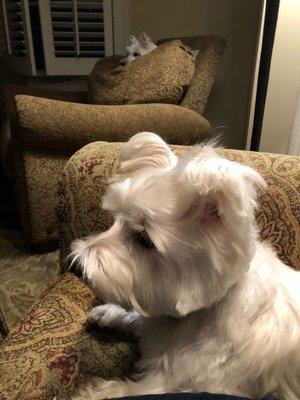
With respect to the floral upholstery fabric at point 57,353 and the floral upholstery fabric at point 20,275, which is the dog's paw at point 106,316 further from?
the floral upholstery fabric at point 20,275

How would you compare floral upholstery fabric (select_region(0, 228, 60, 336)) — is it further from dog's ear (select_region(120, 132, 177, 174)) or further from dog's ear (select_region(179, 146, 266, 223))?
dog's ear (select_region(179, 146, 266, 223))

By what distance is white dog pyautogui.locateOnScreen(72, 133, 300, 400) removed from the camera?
0.69 meters

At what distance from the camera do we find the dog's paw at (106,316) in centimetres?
97

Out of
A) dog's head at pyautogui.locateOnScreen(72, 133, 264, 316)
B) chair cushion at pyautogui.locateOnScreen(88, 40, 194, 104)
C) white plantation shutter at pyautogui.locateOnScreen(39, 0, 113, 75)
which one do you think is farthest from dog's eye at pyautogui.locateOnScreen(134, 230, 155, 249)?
white plantation shutter at pyautogui.locateOnScreen(39, 0, 113, 75)

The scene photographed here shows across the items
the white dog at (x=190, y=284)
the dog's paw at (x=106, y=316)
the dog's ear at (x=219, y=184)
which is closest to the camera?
the dog's ear at (x=219, y=184)

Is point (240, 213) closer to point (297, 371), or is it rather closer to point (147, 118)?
point (297, 371)

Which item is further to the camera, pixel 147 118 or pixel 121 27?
pixel 121 27

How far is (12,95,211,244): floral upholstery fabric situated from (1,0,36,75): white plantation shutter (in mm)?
1681

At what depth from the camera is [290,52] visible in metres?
1.77

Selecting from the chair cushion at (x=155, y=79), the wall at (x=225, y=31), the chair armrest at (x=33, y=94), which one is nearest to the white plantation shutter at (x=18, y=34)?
the chair armrest at (x=33, y=94)

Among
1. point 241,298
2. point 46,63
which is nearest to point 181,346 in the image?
point 241,298

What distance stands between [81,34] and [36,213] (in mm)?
→ 1965

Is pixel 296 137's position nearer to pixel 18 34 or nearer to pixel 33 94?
pixel 33 94

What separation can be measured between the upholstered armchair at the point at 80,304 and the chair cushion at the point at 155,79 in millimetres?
1152
